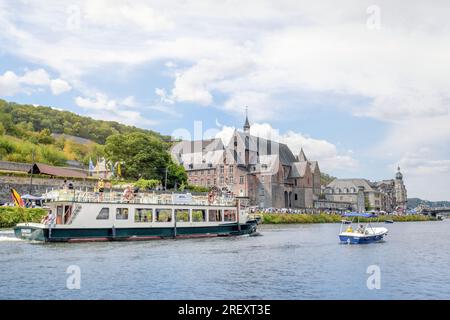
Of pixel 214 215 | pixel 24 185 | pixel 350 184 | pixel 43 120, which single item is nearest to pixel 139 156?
pixel 24 185

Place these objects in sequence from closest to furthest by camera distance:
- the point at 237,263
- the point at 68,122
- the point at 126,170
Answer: the point at 237,263, the point at 126,170, the point at 68,122

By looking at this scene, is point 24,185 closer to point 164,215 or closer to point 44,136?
point 164,215

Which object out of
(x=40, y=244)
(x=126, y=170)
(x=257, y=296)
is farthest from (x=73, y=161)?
(x=257, y=296)

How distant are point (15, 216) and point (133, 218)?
20664mm

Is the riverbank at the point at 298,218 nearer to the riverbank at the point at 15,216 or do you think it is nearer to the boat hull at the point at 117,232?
the boat hull at the point at 117,232

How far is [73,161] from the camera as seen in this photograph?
470 feet

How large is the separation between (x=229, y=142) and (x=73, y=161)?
157 feet

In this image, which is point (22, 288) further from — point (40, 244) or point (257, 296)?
point (40, 244)

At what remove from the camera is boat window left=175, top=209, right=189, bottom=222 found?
53069 mm

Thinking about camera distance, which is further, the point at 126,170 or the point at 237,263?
the point at 126,170

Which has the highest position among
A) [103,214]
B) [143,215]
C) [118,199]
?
[118,199]

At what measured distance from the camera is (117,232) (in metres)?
47.2

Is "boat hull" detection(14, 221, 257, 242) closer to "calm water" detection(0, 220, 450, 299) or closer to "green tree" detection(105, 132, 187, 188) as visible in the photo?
"calm water" detection(0, 220, 450, 299)

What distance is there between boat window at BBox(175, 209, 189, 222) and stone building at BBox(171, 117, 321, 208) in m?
77.2
